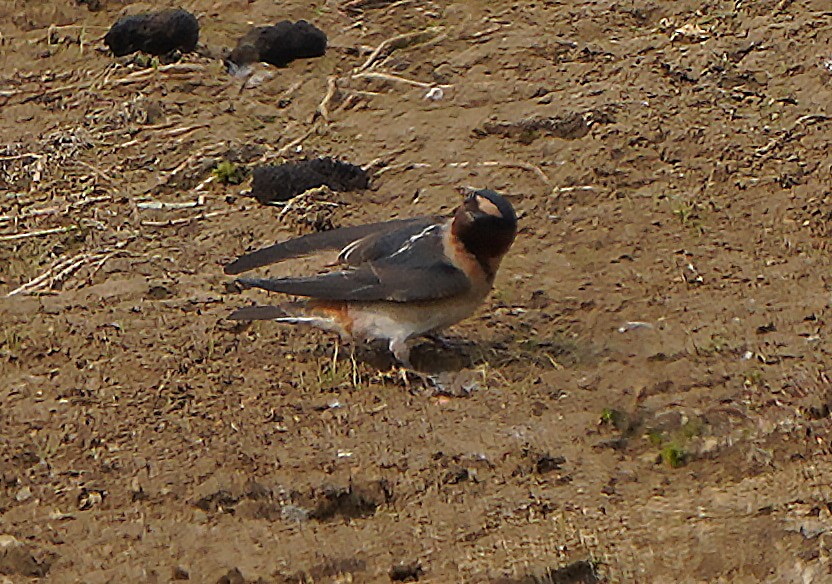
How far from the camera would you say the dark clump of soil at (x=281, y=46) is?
7805 mm

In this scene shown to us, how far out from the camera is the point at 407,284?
5.30 meters

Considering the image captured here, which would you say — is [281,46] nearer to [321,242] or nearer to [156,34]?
[156,34]

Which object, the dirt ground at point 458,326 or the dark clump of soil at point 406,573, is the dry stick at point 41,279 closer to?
the dirt ground at point 458,326

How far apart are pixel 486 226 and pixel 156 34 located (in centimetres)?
312

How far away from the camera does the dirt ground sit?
167 inches

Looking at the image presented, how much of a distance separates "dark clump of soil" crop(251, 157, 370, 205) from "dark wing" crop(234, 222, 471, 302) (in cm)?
119

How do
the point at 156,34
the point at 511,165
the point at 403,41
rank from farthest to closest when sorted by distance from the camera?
the point at 403,41
the point at 156,34
the point at 511,165

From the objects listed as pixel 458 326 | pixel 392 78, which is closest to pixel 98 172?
pixel 392 78

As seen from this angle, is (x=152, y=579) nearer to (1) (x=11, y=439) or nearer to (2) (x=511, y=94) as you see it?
(1) (x=11, y=439)

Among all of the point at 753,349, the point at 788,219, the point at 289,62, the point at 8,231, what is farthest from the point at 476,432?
the point at 289,62

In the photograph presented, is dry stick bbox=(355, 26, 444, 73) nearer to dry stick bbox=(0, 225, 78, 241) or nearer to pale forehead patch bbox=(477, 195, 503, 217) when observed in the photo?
dry stick bbox=(0, 225, 78, 241)

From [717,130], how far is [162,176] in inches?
94.9

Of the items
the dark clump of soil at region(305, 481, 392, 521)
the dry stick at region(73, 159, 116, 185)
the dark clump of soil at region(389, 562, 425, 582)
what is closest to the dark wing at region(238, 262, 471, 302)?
the dark clump of soil at region(305, 481, 392, 521)

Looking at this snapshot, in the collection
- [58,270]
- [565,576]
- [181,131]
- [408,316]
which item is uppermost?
[565,576]
